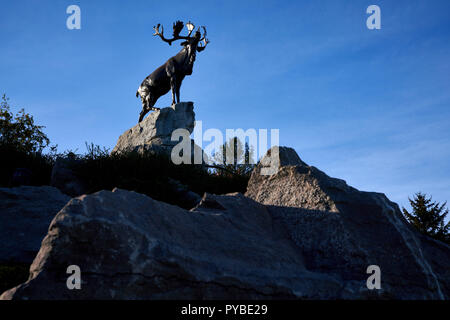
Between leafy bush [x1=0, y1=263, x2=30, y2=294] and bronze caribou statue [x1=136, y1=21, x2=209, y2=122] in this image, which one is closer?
leafy bush [x1=0, y1=263, x2=30, y2=294]

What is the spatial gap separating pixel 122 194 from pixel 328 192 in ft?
6.67

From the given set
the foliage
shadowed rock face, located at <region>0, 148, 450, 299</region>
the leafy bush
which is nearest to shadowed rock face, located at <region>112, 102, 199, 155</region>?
the foliage

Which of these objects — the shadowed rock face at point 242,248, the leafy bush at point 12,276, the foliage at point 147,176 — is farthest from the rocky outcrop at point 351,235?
the foliage at point 147,176

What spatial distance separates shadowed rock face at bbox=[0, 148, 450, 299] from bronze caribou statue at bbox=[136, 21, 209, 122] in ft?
40.2

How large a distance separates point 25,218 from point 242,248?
15.4 feet

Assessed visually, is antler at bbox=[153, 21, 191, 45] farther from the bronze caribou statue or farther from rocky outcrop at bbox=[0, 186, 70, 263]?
rocky outcrop at bbox=[0, 186, 70, 263]

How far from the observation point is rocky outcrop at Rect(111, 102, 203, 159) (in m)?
14.6

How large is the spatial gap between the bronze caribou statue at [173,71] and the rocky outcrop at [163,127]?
706mm

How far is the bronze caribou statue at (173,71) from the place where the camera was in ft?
52.2

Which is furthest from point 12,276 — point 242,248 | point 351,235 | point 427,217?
point 427,217
